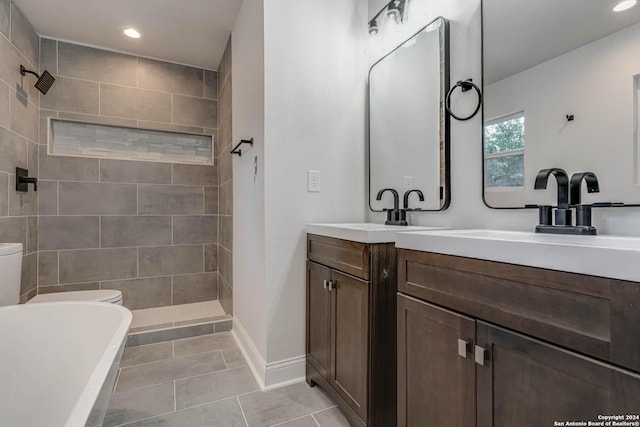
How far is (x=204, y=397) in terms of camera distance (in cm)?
165

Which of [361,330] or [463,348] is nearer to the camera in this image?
[463,348]

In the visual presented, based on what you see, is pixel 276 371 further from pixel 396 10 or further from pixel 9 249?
pixel 396 10

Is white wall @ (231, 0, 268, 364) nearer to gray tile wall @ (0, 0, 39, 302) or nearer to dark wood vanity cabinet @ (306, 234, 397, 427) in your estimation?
dark wood vanity cabinet @ (306, 234, 397, 427)

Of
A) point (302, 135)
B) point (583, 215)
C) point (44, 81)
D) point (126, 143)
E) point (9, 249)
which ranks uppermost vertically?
point (44, 81)

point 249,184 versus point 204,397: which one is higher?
point 249,184

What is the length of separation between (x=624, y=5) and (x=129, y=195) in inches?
137

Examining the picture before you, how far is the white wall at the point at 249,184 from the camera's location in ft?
5.96

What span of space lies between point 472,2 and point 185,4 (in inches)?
78.3

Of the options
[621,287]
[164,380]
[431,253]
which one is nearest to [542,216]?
[431,253]

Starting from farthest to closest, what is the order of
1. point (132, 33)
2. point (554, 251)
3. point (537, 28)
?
point (132, 33) < point (537, 28) < point (554, 251)

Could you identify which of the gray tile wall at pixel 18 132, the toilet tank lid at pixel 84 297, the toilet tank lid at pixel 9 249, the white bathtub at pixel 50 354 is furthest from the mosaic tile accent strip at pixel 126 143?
the white bathtub at pixel 50 354

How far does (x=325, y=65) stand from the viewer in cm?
193

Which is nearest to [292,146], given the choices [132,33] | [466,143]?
[466,143]

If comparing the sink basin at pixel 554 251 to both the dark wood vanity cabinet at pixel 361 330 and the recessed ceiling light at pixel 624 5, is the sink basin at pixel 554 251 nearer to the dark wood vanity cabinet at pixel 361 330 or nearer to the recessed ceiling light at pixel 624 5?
the dark wood vanity cabinet at pixel 361 330
